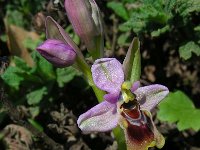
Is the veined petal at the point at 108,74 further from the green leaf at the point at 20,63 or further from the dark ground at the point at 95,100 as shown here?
the green leaf at the point at 20,63

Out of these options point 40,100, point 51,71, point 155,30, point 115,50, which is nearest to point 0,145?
point 40,100

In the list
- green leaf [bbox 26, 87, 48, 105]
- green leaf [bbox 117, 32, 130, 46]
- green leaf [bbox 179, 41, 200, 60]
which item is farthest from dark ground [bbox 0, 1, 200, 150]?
green leaf [bbox 179, 41, 200, 60]

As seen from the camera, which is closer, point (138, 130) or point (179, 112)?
point (138, 130)

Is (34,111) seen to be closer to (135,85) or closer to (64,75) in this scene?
(64,75)

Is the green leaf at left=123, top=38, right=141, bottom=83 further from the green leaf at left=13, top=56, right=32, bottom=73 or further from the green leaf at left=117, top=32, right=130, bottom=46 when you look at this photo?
the green leaf at left=117, top=32, right=130, bottom=46

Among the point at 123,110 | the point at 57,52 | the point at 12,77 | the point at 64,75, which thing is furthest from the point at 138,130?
the point at 12,77
